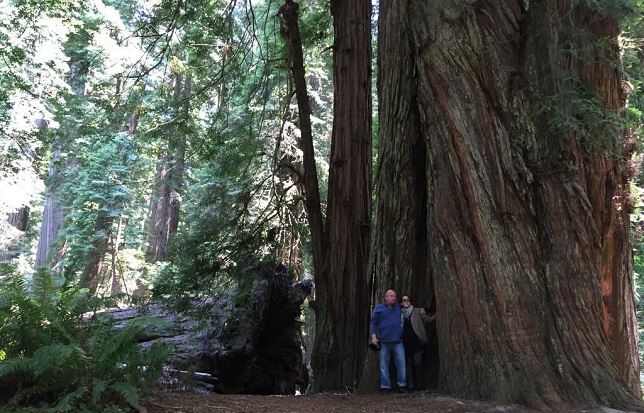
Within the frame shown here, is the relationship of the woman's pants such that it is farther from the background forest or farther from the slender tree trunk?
the background forest

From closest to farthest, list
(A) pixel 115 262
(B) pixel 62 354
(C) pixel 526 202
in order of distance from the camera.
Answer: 1. (B) pixel 62 354
2. (C) pixel 526 202
3. (A) pixel 115 262

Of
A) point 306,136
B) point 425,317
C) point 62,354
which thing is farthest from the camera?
point 306,136

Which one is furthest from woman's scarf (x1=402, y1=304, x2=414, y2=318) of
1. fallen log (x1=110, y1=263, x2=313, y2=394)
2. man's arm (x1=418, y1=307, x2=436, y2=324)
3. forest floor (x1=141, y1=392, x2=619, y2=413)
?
fallen log (x1=110, y1=263, x2=313, y2=394)

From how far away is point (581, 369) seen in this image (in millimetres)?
4996

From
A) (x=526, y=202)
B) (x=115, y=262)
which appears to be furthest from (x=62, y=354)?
(x=115, y=262)

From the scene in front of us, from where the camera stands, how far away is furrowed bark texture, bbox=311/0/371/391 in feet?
26.7

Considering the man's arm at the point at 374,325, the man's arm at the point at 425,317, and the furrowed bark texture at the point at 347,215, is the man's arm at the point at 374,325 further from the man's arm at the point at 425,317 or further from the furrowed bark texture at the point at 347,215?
the furrowed bark texture at the point at 347,215

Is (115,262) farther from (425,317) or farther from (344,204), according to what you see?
(425,317)

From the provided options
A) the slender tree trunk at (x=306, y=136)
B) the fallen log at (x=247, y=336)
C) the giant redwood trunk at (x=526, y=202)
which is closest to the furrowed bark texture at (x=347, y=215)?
the slender tree trunk at (x=306, y=136)

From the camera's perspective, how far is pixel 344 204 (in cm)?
858

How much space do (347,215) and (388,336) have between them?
2555mm

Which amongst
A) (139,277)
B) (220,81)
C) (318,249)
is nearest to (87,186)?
(139,277)

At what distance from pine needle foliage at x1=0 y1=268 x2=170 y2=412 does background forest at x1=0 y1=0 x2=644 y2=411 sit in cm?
1

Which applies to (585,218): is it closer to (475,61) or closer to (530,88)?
(530,88)
